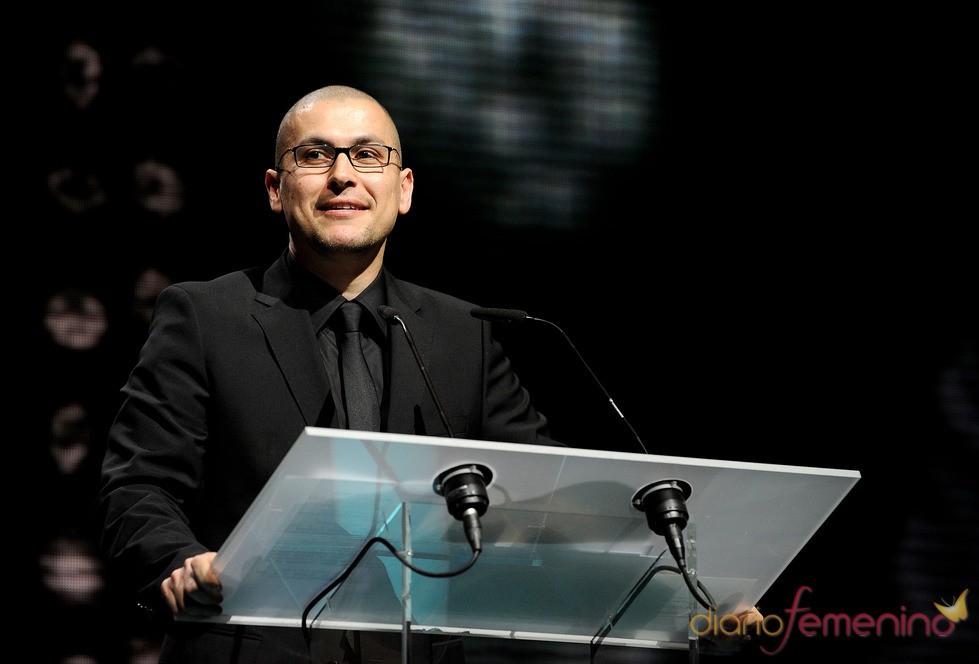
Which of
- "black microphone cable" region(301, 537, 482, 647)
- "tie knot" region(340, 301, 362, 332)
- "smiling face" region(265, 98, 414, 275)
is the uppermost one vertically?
"smiling face" region(265, 98, 414, 275)

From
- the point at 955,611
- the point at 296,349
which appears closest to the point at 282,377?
the point at 296,349

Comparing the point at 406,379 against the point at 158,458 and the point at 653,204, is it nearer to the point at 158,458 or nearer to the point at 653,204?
the point at 158,458

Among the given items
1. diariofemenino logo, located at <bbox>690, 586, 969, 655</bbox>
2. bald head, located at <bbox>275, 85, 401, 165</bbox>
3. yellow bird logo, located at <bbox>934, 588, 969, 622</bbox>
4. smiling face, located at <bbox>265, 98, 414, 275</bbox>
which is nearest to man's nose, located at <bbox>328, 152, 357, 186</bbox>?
smiling face, located at <bbox>265, 98, 414, 275</bbox>

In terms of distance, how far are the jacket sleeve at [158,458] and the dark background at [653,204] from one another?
0.72m

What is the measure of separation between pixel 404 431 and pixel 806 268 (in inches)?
57.3

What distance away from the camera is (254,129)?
271 centimetres

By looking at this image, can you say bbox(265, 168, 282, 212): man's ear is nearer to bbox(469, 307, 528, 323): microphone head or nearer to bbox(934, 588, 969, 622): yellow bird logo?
bbox(469, 307, 528, 323): microphone head

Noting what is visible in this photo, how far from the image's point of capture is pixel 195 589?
135 centimetres

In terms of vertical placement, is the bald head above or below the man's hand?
above

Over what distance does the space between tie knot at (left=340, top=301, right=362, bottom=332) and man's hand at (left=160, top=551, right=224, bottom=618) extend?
29.9 inches

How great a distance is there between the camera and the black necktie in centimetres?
195

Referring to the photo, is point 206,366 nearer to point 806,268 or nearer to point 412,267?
point 412,267

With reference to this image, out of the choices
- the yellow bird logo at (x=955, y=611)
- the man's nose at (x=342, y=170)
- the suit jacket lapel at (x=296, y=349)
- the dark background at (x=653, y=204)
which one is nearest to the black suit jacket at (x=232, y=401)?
the suit jacket lapel at (x=296, y=349)

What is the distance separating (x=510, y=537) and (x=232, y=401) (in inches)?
28.5
